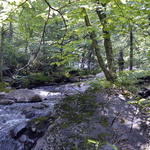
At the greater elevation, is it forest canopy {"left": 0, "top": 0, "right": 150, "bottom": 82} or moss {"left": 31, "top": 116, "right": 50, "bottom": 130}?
forest canopy {"left": 0, "top": 0, "right": 150, "bottom": 82}

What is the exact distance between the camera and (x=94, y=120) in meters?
4.17

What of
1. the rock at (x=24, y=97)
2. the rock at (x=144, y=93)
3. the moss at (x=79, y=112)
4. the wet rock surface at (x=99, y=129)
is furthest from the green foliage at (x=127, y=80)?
the rock at (x=24, y=97)

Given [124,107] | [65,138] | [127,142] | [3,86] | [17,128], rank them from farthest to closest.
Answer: [3,86]
[124,107]
[17,128]
[65,138]
[127,142]

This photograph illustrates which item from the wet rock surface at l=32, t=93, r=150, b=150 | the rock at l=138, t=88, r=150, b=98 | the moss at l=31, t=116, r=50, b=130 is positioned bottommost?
the moss at l=31, t=116, r=50, b=130

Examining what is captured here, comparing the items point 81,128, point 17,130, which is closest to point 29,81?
point 17,130

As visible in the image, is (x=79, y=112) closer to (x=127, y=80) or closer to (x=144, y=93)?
(x=127, y=80)

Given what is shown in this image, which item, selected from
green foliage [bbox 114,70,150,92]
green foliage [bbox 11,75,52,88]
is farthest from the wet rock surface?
green foliage [bbox 11,75,52,88]

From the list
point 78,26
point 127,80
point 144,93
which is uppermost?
point 78,26

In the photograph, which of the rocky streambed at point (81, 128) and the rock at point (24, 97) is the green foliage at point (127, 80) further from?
the rock at point (24, 97)

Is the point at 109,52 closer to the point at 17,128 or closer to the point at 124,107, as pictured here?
the point at 124,107

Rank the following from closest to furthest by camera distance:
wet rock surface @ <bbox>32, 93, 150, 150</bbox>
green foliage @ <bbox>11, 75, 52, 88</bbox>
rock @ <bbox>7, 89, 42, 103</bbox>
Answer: wet rock surface @ <bbox>32, 93, 150, 150</bbox> → rock @ <bbox>7, 89, 42, 103</bbox> → green foliage @ <bbox>11, 75, 52, 88</bbox>

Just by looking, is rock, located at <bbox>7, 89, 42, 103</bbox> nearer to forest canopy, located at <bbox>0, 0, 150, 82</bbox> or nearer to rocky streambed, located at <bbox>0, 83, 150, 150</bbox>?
forest canopy, located at <bbox>0, 0, 150, 82</bbox>

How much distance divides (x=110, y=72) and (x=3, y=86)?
7124 mm

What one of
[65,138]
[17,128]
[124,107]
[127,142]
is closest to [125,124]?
[127,142]
